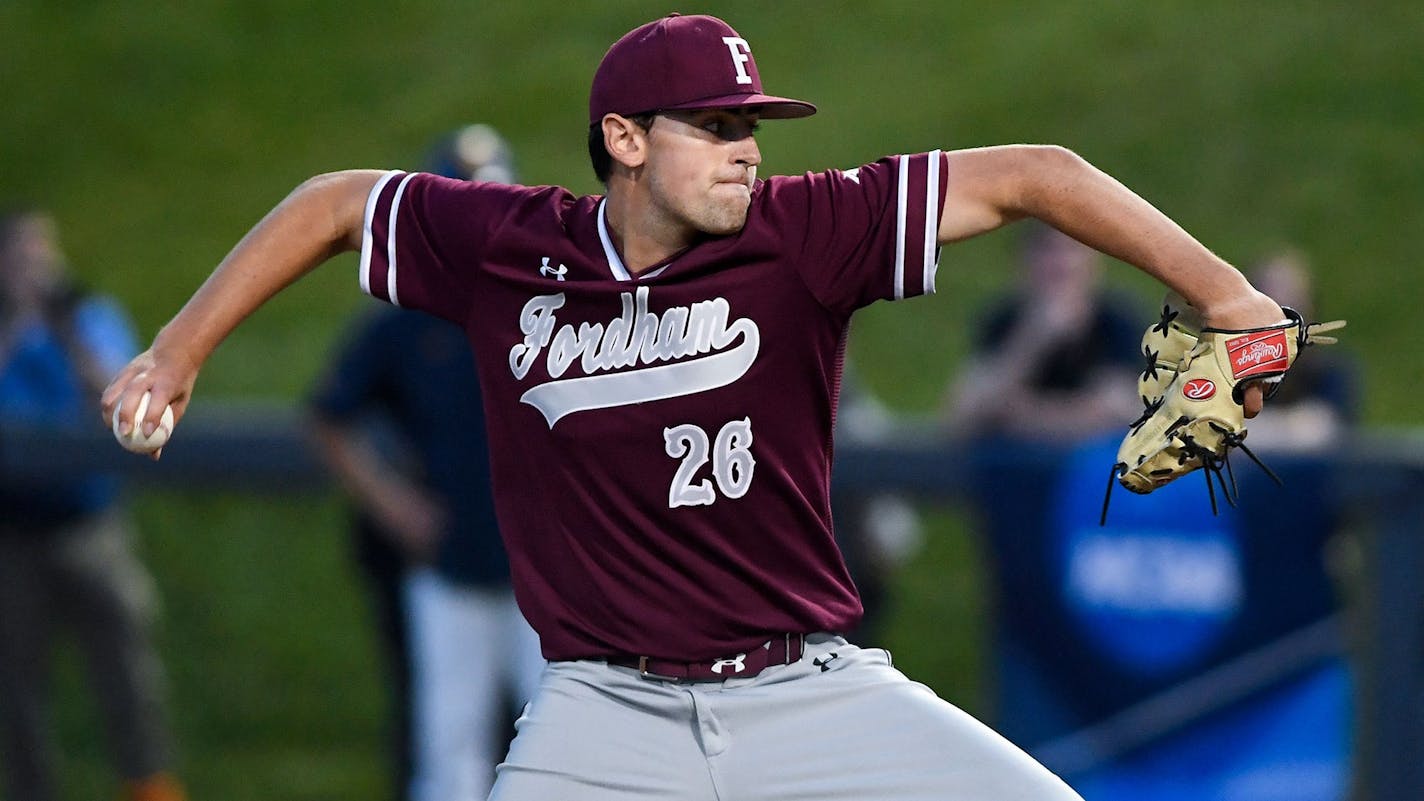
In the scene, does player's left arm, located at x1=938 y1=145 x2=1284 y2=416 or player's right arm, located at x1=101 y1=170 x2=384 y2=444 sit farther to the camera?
player's right arm, located at x1=101 y1=170 x2=384 y2=444

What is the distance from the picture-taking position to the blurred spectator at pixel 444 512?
696 cm

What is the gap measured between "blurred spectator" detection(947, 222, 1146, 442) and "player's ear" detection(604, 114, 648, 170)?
10.4 feet

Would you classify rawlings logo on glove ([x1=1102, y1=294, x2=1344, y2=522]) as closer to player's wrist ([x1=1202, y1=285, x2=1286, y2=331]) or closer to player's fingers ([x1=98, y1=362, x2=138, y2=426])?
player's wrist ([x1=1202, y1=285, x2=1286, y2=331])

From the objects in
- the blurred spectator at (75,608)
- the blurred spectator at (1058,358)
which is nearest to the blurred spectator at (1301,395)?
the blurred spectator at (1058,358)

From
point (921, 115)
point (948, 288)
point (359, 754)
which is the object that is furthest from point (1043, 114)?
point (359, 754)

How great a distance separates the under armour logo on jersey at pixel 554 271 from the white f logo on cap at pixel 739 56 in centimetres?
53

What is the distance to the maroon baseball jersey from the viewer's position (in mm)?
4164

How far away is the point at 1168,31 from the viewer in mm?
14812

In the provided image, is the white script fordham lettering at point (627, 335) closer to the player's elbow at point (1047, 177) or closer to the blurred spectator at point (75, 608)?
the player's elbow at point (1047, 177)

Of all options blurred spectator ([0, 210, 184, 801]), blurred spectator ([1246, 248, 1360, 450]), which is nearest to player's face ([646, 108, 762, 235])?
blurred spectator ([1246, 248, 1360, 450])

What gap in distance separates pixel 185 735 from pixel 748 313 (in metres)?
5.50

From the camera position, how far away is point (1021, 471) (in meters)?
7.44

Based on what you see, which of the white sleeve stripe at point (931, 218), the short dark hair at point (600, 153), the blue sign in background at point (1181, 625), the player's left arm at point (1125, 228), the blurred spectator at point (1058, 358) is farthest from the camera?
the blurred spectator at point (1058, 358)

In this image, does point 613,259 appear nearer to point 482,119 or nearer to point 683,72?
point 683,72
